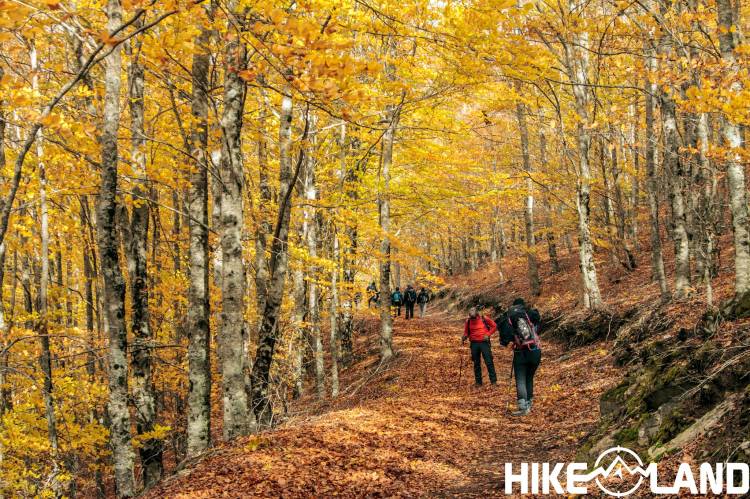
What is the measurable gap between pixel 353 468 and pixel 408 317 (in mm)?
21926

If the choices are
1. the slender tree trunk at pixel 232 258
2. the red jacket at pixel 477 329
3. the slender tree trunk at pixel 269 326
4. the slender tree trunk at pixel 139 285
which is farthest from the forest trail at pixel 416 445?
the slender tree trunk at pixel 139 285

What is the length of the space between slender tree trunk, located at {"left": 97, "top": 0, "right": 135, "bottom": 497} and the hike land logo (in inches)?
187

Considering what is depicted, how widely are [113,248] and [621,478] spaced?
6141 millimetres

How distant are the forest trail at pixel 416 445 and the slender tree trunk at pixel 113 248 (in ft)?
3.87

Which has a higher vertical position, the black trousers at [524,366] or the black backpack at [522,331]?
the black backpack at [522,331]

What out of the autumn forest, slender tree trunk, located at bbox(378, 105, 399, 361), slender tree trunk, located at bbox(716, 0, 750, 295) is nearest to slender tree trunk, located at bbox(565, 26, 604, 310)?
the autumn forest

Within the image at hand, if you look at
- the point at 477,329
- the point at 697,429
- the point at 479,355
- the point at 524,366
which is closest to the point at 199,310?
the point at 524,366

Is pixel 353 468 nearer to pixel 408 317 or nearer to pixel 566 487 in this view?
pixel 566 487

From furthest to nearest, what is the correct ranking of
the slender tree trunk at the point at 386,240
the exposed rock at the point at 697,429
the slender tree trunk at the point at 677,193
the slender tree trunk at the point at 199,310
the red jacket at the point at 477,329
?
the slender tree trunk at the point at 386,240
the red jacket at the point at 477,329
the slender tree trunk at the point at 677,193
the slender tree trunk at the point at 199,310
the exposed rock at the point at 697,429

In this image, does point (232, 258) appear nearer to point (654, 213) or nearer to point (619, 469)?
point (619, 469)

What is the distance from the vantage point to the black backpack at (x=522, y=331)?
880cm

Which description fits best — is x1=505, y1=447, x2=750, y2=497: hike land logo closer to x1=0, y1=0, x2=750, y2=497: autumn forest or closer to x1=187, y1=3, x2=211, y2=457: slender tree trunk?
x1=0, y1=0, x2=750, y2=497: autumn forest

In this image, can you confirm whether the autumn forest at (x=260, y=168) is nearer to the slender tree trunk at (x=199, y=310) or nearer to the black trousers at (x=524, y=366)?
the slender tree trunk at (x=199, y=310)

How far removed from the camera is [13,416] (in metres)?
11.5
